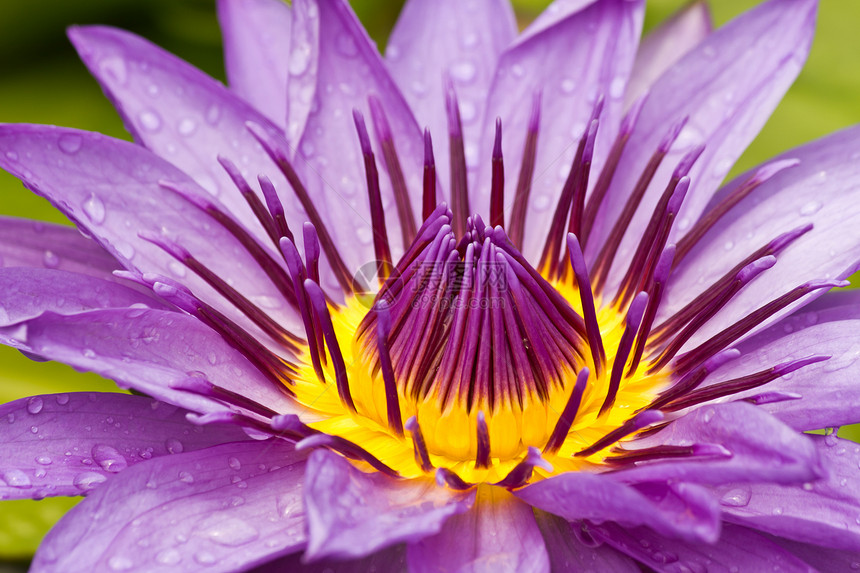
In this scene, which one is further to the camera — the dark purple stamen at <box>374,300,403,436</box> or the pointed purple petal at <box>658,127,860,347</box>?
the pointed purple petal at <box>658,127,860,347</box>

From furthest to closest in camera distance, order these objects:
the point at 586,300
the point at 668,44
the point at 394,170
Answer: the point at 668,44 → the point at 394,170 → the point at 586,300

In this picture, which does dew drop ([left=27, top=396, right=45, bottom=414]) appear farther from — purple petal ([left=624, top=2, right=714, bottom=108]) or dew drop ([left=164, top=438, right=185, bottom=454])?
→ purple petal ([left=624, top=2, right=714, bottom=108])

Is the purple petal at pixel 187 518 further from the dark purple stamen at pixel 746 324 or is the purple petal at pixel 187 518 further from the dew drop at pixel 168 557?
the dark purple stamen at pixel 746 324

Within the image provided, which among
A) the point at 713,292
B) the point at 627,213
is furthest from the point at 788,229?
the point at 627,213

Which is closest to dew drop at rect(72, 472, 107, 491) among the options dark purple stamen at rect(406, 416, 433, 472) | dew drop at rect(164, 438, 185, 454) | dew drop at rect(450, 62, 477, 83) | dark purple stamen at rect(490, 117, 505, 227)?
dew drop at rect(164, 438, 185, 454)

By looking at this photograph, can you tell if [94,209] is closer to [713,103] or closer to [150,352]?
[150,352]

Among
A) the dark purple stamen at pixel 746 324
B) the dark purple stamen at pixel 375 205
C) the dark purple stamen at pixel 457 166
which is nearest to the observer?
the dark purple stamen at pixel 746 324

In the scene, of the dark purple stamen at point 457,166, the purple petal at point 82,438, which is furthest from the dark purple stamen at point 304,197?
the purple petal at point 82,438

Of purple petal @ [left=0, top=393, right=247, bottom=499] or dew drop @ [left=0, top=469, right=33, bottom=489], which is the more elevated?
purple petal @ [left=0, top=393, right=247, bottom=499]
